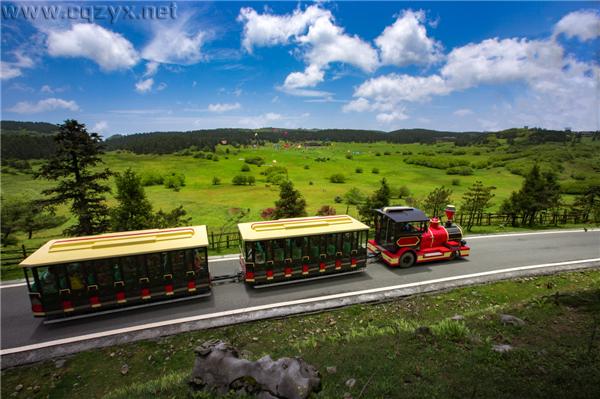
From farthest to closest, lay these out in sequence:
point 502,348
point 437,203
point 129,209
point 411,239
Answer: point 437,203 < point 129,209 < point 411,239 < point 502,348

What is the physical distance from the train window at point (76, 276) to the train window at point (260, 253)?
22.4 feet

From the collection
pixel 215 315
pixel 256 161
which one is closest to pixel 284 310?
pixel 215 315

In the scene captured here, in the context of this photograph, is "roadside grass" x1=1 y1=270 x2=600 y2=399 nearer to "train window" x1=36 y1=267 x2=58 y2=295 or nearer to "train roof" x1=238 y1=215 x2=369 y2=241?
"train window" x1=36 y1=267 x2=58 y2=295

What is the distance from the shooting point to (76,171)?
1683cm

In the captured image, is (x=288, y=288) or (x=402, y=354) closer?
(x=402, y=354)

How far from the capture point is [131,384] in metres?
8.34

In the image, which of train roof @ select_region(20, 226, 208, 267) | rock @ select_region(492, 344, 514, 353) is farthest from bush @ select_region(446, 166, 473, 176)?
train roof @ select_region(20, 226, 208, 267)

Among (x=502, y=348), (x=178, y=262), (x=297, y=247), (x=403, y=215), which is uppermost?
(x=403, y=215)

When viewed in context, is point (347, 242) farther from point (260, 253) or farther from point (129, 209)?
point (129, 209)

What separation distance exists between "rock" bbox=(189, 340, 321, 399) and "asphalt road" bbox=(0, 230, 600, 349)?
17.8 ft

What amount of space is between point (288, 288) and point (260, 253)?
2.21 metres

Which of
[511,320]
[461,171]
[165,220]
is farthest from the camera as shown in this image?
[461,171]

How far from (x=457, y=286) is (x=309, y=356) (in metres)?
9.26

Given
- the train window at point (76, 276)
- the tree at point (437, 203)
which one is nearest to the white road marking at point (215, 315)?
the train window at point (76, 276)
